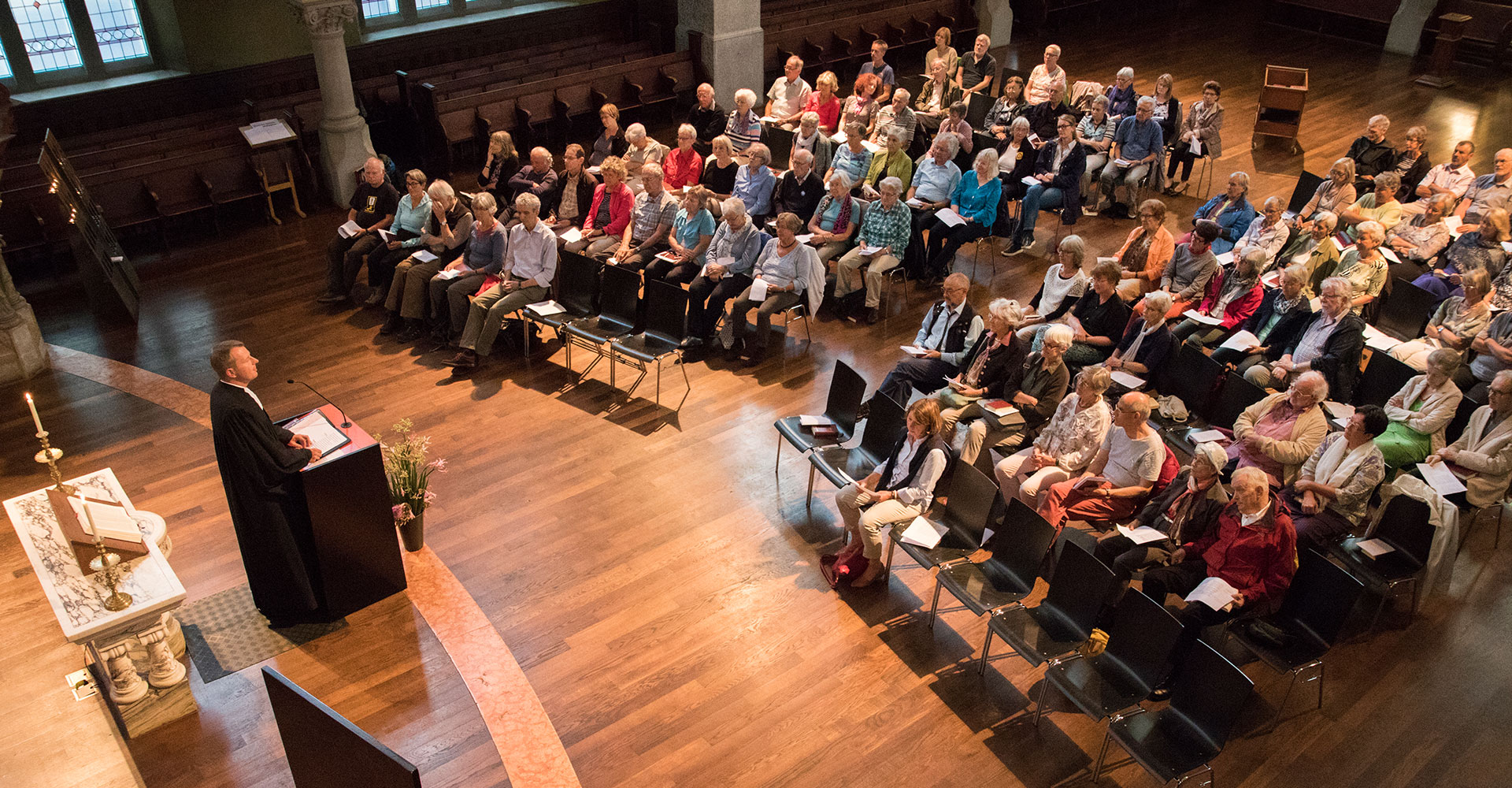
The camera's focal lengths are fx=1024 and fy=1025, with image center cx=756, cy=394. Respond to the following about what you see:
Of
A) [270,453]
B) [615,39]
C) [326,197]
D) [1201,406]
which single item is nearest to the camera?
[270,453]

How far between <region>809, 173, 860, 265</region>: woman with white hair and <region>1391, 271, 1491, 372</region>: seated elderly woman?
4.08m

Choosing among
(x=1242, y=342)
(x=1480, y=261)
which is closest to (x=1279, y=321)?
(x=1242, y=342)

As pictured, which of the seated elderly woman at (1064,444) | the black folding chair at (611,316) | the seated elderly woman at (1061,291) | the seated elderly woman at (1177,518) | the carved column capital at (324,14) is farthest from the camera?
the carved column capital at (324,14)

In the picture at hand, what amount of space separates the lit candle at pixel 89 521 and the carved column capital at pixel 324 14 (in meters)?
6.74

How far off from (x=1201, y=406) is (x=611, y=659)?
4076 mm

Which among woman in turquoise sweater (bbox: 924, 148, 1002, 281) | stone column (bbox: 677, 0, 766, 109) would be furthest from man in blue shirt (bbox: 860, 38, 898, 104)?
woman in turquoise sweater (bbox: 924, 148, 1002, 281)

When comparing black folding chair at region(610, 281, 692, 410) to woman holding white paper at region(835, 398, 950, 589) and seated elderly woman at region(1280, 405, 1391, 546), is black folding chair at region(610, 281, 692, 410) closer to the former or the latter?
woman holding white paper at region(835, 398, 950, 589)

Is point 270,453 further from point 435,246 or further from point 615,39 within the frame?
point 615,39

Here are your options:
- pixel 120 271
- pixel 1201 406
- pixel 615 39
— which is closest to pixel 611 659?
pixel 1201 406

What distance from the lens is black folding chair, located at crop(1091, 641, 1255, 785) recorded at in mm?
4285

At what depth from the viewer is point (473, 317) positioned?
7875mm

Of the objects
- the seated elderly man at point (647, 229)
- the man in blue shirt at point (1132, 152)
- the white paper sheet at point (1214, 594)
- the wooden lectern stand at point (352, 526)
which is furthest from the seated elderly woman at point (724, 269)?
the man in blue shirt at point (1132, 152)

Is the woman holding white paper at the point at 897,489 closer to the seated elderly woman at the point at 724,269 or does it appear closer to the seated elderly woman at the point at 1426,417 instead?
the seated elderly woman at the point at 724,269

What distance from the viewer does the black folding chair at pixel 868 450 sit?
239 inches
